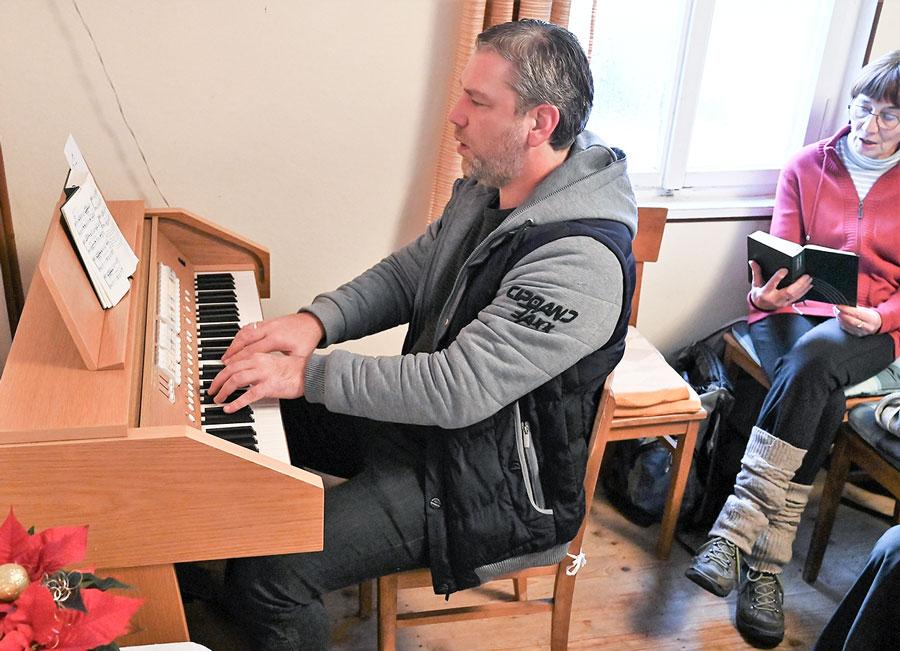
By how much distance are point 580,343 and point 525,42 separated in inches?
20.6

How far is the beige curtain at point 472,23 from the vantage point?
81.4 inches

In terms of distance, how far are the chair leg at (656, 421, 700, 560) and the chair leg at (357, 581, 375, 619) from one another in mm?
765

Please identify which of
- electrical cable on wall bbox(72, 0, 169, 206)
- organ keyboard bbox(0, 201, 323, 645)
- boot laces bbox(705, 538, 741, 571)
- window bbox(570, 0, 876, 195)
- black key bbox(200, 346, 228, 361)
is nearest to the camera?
organ keyboard bbox(0, 201, 323, 645)

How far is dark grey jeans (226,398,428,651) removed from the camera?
1457mm

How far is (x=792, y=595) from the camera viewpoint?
2.17 metres

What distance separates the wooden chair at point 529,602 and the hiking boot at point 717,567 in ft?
1.39

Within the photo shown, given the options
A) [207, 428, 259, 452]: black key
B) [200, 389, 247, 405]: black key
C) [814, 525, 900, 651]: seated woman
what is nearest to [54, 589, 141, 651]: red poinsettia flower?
[207, 428, 259, 452]: black key

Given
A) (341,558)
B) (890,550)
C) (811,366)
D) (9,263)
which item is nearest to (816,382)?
(811,366)

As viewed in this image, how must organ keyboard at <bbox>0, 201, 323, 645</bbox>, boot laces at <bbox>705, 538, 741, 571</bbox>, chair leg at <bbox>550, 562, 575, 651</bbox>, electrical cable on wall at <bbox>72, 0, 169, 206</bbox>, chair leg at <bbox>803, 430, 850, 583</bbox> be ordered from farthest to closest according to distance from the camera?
chair leg at <bbox>803, 430, 850, 583</bbox> < boot laces at <bbox>705, 538, 741, 571</bbox> < electrical cable on wall at <bbox>72, 0, 169, 206</bbox> < chair leg at <bbox>550, 562, 575, 651</bbox> < organ keyboard at <bbox>0, 201, 323, 645</bbox>

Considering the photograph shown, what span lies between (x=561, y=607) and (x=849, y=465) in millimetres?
895

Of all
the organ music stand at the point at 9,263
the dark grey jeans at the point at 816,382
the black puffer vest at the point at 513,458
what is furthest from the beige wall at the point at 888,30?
the organ music stand at the point at 9,263

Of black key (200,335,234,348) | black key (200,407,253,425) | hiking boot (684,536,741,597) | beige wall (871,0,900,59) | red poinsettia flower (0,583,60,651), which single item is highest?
beige wall (871,0,900,59)

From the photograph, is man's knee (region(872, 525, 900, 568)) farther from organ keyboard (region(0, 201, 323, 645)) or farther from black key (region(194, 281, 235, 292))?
black key (region(194, 281, 235, 292))

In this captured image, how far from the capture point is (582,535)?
1.66 metres
